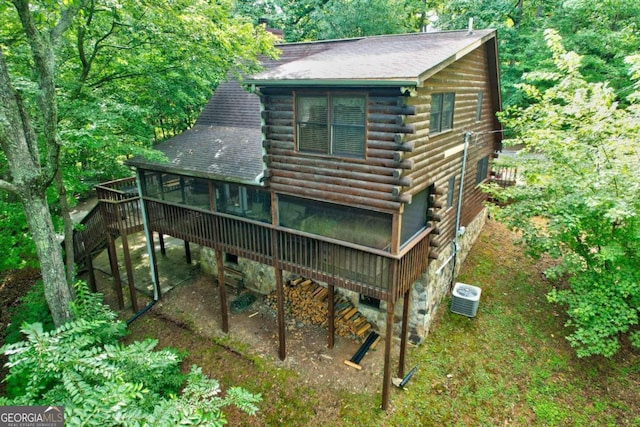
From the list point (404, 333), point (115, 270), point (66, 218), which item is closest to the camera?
point (404, 333)

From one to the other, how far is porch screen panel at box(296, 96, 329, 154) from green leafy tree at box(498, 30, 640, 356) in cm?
609

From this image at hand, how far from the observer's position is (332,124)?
8.12 meters

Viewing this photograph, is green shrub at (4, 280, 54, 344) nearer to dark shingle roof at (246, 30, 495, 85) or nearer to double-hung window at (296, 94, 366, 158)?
double-hung window at (296, 94, 366, 158)

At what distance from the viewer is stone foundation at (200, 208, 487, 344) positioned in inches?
413

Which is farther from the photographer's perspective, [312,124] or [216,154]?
[216,154]

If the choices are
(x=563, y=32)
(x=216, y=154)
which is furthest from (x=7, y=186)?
(x=563, y=32)

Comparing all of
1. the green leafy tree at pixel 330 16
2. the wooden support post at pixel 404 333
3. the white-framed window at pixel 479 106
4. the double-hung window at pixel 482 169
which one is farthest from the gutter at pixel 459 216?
the green leafy tree at pixel 330 16

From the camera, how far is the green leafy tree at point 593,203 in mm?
8695

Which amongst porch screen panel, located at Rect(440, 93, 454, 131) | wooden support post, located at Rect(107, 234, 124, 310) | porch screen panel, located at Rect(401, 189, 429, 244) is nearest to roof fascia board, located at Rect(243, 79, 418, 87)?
porch screen panel, located at Rect(401, 189, 429, 244)

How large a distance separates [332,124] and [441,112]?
10.1 ft

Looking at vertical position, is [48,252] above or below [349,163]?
below

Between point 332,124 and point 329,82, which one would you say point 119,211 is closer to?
point 332,124

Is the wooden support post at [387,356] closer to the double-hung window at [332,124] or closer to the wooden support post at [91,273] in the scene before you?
the double-hung window at [332,124]

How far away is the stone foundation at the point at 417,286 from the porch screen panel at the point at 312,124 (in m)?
4.75
